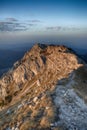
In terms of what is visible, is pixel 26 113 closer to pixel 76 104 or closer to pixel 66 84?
pixel 76 104

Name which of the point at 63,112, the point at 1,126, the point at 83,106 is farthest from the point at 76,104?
the point at 1,126

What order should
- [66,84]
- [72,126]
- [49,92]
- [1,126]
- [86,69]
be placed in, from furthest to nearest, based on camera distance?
1. [86,69]
2. [66,84]
3. [49,92]
4. [1,126]
5. [72,126]

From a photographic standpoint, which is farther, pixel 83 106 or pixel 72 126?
pixel 83 106

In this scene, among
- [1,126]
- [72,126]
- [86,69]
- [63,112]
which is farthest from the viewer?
[86,69]

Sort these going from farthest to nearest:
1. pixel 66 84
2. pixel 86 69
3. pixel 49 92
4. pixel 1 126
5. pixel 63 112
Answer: pixel 86 69
pixel 66 84
pixel 49 92
pixel 1 126
pixel 63 112

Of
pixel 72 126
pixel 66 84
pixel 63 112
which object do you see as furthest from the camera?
pixel 66 84

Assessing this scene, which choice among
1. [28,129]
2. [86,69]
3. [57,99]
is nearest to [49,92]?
[57,99]

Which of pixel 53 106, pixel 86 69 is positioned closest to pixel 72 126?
pixel 53 106

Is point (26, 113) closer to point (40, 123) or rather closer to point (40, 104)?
point (40, 104)

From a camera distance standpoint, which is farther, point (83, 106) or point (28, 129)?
point (83, 106)
